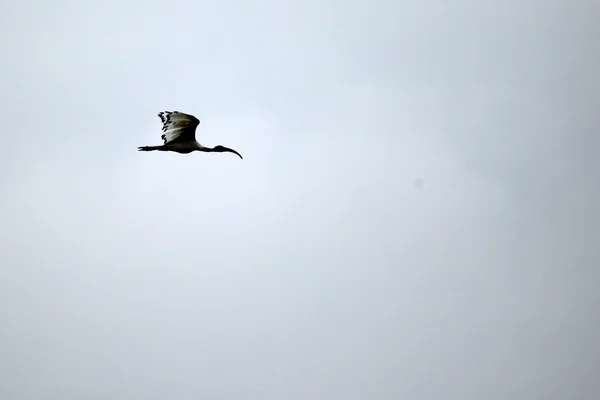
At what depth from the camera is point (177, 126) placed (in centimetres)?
5988

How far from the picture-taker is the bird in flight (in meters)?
59.6

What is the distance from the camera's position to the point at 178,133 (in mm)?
60125

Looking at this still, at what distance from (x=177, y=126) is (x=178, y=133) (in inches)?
17.1

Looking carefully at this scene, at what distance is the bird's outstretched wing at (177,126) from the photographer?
2344 inches

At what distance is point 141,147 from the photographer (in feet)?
199

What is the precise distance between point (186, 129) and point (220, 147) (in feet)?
8.82

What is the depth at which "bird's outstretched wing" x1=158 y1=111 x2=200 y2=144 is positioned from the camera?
5953 cm

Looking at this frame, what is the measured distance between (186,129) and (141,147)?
270 cm

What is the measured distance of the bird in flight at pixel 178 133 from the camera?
196 feet

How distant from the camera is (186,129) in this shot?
197ft

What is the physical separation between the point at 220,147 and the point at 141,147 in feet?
14.2
